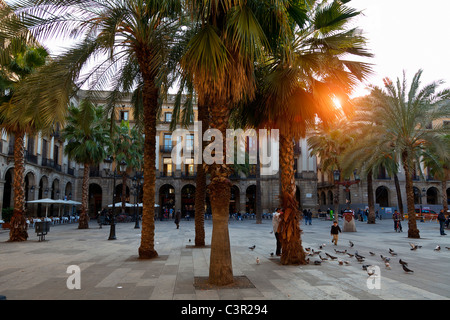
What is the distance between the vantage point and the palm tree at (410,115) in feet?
51.7

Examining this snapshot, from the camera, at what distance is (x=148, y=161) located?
31.4ft

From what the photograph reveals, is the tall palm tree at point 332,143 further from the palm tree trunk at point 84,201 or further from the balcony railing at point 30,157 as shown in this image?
the balcony railing at point 30,157

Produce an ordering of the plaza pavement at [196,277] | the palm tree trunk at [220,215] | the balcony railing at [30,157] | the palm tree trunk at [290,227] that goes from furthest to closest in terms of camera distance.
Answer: the balcony railing at [30,157], the palm tree trunk at [290,227], the palm tree trunk at [220,215], the plaza pavement at [196,277]

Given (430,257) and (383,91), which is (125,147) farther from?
(430,257)

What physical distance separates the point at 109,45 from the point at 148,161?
3531 mm

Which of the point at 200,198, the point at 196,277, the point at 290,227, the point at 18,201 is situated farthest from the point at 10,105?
the point at 290,227

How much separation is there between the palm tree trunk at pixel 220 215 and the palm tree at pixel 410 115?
12174 millimetres

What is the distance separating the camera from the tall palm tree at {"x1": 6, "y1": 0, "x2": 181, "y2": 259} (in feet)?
23.9

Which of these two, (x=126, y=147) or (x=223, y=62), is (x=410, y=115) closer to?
(x=223, y=62)

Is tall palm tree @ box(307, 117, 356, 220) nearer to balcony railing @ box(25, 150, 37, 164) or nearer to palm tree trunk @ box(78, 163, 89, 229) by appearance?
palm tree trunk @ box(78, 163, 89, 229)

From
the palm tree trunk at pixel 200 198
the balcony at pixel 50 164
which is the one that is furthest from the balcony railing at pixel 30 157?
the palm tree trunk at pixel 200 198
